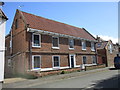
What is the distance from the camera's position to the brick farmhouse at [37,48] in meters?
16.9

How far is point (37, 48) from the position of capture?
17.3m

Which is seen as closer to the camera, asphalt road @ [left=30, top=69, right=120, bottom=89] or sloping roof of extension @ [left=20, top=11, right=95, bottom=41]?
asphalt road @ [left=30, top=69, right=120, bottom=89]

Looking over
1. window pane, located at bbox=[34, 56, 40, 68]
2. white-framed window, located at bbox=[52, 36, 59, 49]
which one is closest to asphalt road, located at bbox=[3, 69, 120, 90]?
window pane, located at bbox=[34, 56, 40, 68]

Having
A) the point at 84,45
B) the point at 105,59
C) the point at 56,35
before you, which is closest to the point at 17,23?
the point at 56,35

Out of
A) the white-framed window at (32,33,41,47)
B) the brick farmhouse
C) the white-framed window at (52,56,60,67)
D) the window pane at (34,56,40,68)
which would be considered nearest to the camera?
the brick farmhouse

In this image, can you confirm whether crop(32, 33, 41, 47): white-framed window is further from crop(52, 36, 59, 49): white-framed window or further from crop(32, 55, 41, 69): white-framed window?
crop(52, 36, 59, 49): white-framed window

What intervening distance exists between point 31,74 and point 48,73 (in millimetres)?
Answer: 2095

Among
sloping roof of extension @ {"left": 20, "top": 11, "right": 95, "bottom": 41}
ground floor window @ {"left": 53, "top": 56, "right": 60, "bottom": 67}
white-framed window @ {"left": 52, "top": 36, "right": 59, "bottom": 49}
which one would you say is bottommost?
ground floor window @ {"left": 53, "top": 56, "right": 60, "bottom": 67}

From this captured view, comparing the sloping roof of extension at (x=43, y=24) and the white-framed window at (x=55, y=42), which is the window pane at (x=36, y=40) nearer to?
the sloping roof of extension at (x=43, y=24)

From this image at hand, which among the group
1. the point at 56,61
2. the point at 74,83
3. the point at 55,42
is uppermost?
the point at 55,42

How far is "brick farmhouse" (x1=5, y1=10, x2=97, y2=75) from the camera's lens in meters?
16.9

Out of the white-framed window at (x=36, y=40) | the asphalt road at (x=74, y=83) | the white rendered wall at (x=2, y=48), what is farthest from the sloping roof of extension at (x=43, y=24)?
the asphalt road at (x=74, y=83)

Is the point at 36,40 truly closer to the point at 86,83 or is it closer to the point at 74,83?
the point at 74,83

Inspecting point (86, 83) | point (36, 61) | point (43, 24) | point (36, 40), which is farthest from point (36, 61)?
point (86, 83)
